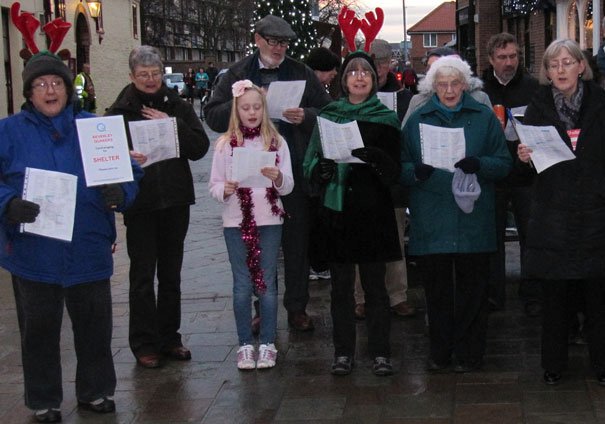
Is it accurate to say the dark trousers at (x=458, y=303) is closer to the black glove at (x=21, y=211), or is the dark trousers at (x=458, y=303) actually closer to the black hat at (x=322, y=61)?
the black glove at (x=21, y=211)

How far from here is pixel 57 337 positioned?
547 cm

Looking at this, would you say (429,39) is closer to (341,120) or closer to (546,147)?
(341,120)

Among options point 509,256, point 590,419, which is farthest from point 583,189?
point 509,256

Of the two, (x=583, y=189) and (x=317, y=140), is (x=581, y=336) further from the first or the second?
(x=317, y=140)

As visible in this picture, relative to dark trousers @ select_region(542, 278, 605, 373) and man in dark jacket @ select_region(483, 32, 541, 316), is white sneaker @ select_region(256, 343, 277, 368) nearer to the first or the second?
dark trousers @ select_region(542, 278, 605, 373)

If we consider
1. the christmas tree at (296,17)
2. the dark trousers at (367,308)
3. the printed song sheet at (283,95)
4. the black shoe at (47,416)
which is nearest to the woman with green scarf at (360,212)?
the dark trousers at (367,308)

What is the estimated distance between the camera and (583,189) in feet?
18.1

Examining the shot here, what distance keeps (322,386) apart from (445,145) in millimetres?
1572

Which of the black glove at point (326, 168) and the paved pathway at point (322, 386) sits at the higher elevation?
the black glove at point (326, 168)

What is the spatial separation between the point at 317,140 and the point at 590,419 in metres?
2.25

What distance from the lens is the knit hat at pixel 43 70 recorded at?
531 cm

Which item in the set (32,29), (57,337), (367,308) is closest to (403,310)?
(367,308)

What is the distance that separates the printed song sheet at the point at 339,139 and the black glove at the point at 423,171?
1.11ft

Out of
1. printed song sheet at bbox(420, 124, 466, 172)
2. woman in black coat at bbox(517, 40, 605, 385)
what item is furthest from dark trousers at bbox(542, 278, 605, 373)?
printed song sheet at bbox(420, 124, 466, 172)
